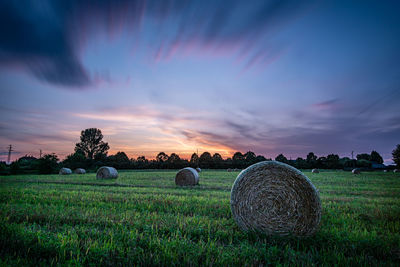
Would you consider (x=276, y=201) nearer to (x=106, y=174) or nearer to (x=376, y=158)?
(x=106, y=174)

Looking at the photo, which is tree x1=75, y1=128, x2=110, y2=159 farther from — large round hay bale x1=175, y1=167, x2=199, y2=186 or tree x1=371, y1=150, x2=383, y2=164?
tree x1=371, y1=150, x2=383, y2=164

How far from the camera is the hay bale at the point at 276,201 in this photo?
187 inches

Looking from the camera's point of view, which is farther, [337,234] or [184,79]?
[184,79]

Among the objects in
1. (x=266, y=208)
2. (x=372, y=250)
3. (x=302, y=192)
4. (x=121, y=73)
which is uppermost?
(x=121, y=73)

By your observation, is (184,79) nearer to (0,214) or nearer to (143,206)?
(143,206)

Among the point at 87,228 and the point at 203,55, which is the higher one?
the point at 203,55

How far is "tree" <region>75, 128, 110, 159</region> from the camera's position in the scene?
93.9 meters

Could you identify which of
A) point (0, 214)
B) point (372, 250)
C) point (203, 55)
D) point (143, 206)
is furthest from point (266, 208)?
point (203, 55)

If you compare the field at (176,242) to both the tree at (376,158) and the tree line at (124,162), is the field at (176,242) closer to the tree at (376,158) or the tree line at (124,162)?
the tree line at (124,162)

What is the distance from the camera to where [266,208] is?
5105 millimetres

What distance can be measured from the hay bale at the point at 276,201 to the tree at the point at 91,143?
326 ft

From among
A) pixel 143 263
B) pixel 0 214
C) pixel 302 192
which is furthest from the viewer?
pixel 0 214

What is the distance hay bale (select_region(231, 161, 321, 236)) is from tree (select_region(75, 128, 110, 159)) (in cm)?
9933

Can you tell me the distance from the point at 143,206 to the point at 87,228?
246cm
